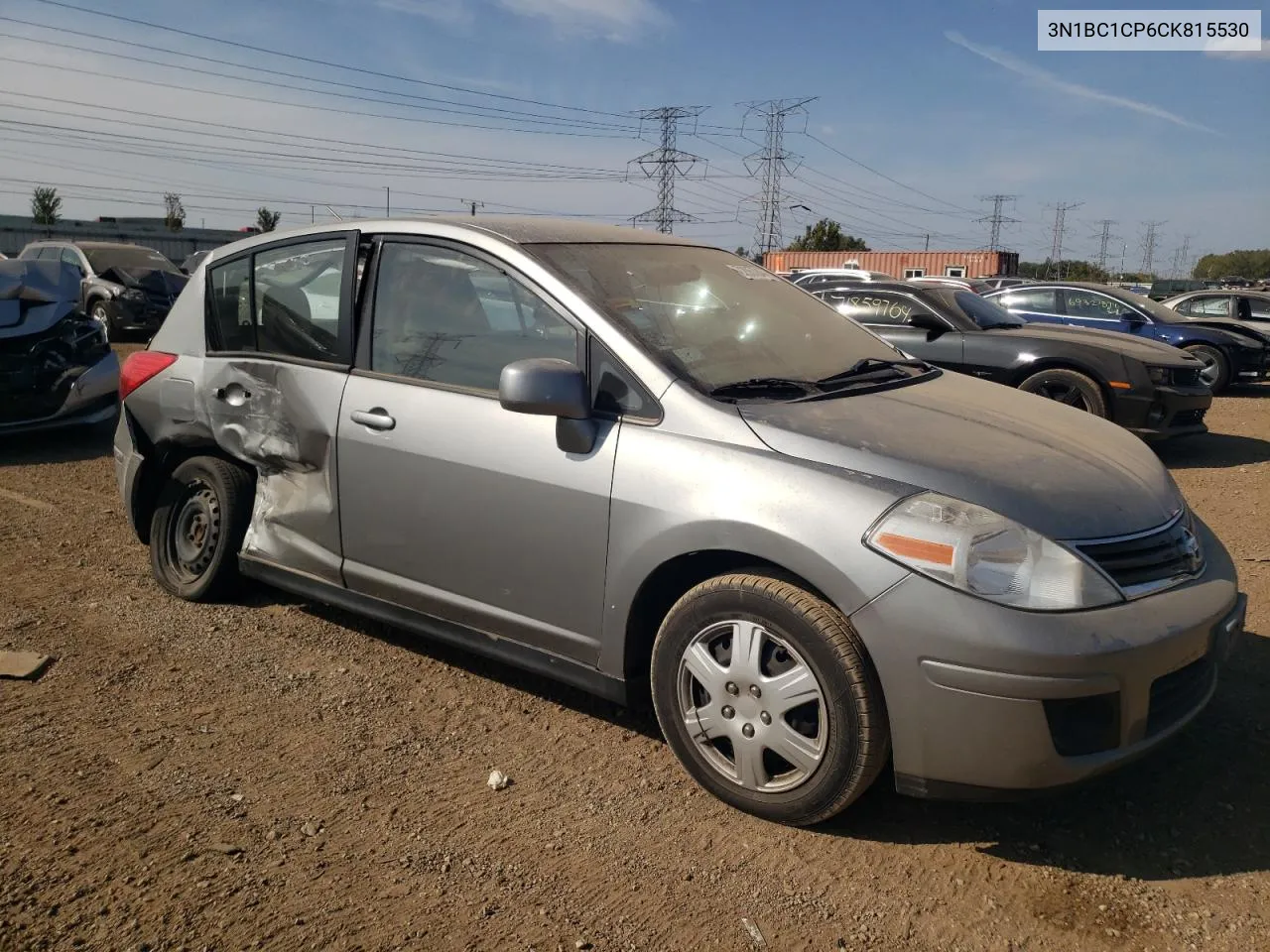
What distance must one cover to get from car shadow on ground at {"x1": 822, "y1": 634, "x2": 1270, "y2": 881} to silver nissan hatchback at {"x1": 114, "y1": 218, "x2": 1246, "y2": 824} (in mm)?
340

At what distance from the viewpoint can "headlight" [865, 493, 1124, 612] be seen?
2584mm

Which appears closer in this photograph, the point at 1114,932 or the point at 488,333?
the point at 1114,932

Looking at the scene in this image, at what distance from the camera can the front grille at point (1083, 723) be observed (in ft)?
8.42

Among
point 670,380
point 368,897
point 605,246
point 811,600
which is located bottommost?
point 368,897

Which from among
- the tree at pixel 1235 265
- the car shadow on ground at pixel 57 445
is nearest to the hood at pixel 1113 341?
the car shadow on ground at pixel 57 445

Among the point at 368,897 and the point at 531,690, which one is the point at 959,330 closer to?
the point at 531,690

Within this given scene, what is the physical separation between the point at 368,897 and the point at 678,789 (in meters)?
1.00

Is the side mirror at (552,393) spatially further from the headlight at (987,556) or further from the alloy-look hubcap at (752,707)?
the headlight at (987,556)

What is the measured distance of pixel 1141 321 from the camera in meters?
13.7

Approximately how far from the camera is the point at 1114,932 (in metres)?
2.50

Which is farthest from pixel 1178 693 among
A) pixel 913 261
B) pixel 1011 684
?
pixel 913 261

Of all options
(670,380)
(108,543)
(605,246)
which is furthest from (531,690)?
(108,543)

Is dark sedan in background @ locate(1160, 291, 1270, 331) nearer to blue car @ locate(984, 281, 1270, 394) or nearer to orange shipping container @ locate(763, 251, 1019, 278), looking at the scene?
blue car @ locate(984, 281, 1270, 394)

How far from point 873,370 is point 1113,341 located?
21.0ft
